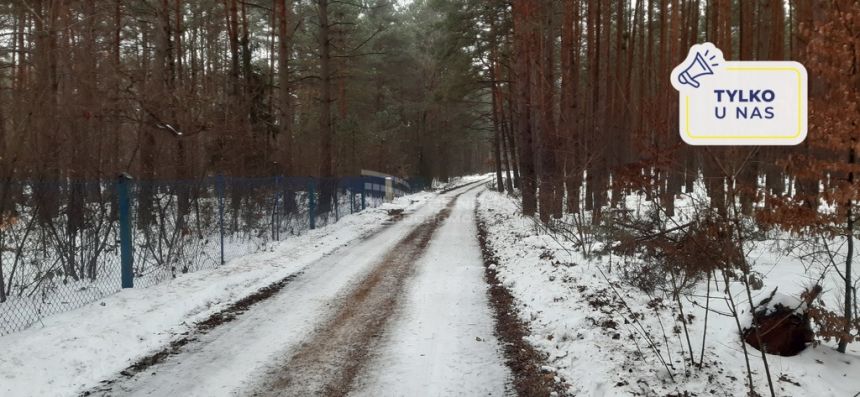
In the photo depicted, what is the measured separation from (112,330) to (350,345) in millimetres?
2629

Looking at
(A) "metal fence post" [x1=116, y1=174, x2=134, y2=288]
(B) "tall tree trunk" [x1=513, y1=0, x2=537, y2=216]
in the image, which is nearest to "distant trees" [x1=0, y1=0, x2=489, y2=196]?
(A) "metal fence post" [x1=116, y1=174, x2=134, y2=288]

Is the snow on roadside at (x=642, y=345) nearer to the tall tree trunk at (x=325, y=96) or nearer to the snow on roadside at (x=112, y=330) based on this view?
the snow on roadside at (x=112, y=330)

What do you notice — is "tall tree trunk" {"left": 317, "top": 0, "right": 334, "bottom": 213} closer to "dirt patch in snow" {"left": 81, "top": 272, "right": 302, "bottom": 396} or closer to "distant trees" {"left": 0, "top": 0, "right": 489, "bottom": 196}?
"distant trees" {"left": 0, "top": 0, "right": 489, "bottom": 196}

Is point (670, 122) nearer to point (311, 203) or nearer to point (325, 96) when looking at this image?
point (311, 203)

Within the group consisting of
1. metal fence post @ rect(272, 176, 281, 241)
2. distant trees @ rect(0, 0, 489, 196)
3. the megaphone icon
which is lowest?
metal fence post @ rect(272, 176, 281, 241)

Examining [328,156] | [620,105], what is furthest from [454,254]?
[620,105]

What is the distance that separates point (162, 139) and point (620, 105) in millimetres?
15830

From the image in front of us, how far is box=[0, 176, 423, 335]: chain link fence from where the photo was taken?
22.5ft

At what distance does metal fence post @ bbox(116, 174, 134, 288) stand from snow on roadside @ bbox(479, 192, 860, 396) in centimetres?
564

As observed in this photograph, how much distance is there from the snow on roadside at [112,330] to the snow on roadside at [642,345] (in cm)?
406

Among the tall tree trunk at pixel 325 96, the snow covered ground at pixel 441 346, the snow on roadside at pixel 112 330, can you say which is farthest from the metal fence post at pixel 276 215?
the snow covered ground at pixel 441 346

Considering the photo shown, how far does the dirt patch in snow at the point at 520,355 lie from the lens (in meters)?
4.38

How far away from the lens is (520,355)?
5148mm

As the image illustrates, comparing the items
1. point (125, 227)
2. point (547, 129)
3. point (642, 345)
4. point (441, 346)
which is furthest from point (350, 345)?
point (547, 129)
